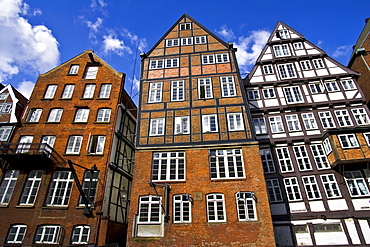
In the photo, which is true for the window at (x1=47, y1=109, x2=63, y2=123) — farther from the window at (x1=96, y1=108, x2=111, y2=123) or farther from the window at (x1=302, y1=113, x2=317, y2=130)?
the window at (x1=302, y1=113, x2=317, y2=130)

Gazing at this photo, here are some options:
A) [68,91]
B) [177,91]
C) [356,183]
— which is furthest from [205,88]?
[68,91]

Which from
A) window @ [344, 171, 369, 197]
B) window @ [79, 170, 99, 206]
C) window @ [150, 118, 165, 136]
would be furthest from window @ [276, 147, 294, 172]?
window @ [79, 170, 99, 206]

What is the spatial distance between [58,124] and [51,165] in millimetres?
3969

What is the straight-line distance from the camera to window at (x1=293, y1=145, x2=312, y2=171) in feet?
57.4

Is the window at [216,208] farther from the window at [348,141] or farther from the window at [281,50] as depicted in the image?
the window at [281,50]

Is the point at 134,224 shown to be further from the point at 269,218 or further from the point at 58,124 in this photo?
the point at 58,124

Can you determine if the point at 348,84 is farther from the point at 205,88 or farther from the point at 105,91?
the point at 105,91

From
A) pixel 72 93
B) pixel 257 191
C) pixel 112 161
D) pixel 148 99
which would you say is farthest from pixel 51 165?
pixel 257 191

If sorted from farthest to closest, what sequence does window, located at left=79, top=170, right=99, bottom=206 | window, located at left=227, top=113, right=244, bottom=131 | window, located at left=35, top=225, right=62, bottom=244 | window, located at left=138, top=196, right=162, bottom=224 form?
1. window, located at left=227, top=113, right=244, bottom=131
2. window, located at left=79, top=170, right=99, bottom=206
3. window, located at left=35, top=225, right=62, bottom=244
4. window, located at left=138, top=196, right=162, bottom=224

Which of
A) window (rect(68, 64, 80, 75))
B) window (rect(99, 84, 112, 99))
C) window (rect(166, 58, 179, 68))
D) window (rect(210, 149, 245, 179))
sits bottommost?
window (rect(210, 149, 245, 179))

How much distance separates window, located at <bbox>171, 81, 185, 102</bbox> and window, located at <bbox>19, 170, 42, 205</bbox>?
38.5ft

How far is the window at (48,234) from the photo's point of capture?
1529cm

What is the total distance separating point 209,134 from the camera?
1741 centimetres

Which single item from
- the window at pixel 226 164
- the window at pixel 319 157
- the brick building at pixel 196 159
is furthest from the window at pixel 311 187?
the window at pixel 226 164
